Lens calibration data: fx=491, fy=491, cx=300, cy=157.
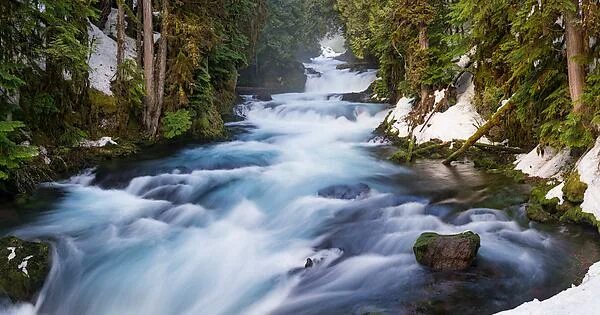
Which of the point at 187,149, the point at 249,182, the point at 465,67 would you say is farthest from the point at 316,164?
the point at 465,67

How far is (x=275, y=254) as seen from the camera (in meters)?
7.87

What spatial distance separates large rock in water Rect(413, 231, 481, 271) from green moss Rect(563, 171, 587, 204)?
210 cm

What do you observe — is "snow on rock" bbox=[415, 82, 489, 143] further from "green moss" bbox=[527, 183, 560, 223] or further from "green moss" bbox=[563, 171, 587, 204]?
"green moss" bbox=[563, 171, 587, 204]

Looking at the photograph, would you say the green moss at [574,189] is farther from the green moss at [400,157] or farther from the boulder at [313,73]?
the boulder at [313,73]

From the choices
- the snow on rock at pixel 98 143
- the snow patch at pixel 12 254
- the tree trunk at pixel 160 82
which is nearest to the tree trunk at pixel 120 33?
the tree trunk at pixel 160 82

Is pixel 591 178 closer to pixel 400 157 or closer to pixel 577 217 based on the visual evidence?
pixel 577 217

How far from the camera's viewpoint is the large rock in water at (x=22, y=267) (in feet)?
20.5

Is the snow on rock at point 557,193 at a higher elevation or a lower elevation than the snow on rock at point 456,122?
lower

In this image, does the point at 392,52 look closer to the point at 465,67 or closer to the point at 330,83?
the point at 465,67

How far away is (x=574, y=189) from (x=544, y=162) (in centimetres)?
243

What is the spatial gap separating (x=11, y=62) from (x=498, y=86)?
10651 mm

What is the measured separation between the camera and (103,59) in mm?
15641

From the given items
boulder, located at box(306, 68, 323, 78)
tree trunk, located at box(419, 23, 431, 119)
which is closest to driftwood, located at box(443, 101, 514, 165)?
tree trunk, located at box(419, 23, 431, 119)

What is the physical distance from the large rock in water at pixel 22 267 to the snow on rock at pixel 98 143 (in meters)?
6.38
